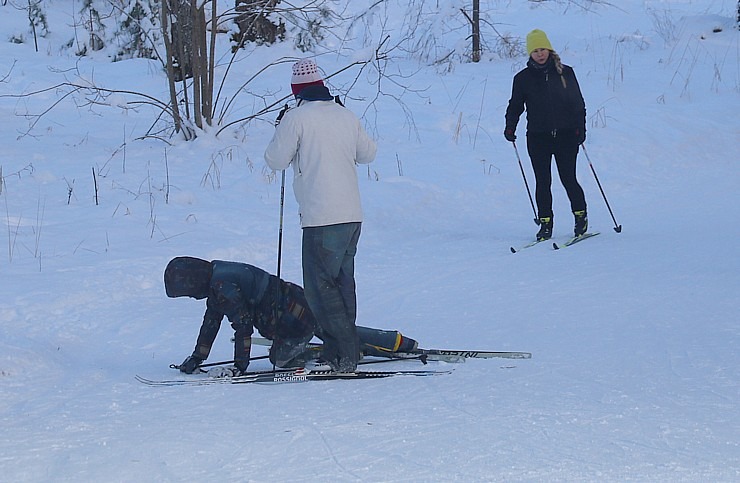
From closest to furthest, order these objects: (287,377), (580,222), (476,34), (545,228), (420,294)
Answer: (287,377), (420,294), (580,222), (545,228), (476,34)

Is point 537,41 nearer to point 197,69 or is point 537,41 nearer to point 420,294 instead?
point 420,294

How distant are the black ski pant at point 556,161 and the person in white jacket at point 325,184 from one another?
4.03 metres

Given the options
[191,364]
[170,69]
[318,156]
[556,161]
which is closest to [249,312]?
[191,364]

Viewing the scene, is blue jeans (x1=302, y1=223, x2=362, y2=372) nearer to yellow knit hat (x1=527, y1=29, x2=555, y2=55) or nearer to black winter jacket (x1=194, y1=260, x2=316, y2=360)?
black winter jacket (x1=194, y1=260, x2=316, y2=360)

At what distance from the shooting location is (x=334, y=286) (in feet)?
17.5

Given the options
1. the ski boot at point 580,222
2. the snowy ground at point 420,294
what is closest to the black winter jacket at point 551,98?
the ski boot at point 580,222

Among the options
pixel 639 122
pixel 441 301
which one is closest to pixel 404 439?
pixel 441 301

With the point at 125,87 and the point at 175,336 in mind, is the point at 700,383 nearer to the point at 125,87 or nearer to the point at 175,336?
the point at 175,336

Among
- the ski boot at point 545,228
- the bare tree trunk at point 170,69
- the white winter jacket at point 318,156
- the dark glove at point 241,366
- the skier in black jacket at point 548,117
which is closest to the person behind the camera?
the white winter jacket at point 318,156

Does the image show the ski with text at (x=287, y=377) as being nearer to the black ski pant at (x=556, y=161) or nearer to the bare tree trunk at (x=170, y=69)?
the black ski pant at (x=556, y=161)

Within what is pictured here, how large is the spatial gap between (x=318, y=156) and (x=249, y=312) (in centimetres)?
99

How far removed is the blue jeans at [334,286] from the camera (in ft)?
17.2

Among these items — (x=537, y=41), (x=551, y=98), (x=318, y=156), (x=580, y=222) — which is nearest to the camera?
(x=318, y=156)

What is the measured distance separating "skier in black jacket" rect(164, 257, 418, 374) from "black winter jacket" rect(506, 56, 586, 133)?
3910 mm
